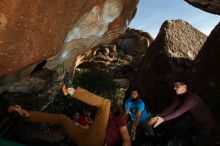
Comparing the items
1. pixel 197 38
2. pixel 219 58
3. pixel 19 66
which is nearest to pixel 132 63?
pixel 197 38

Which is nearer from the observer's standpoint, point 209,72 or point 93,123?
point 93,123

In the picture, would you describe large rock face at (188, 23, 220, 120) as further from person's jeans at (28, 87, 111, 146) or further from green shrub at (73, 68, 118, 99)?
person's jeans at (28, 87, 111, 146)

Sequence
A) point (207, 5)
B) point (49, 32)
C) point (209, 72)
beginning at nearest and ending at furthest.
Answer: point (49, 32) → point (207, 5) → point (209, 72)

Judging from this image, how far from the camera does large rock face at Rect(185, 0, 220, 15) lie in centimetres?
1402

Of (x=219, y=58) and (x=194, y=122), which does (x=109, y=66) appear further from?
(x=194, y=122)

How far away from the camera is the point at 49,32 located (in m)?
10.1

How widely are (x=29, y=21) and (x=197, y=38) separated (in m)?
11.3

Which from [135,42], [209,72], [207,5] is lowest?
[135,42]

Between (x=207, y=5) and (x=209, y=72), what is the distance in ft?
7.94

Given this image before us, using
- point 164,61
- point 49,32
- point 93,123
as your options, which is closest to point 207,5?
point 164,61

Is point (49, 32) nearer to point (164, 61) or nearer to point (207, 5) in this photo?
point (207, 5)

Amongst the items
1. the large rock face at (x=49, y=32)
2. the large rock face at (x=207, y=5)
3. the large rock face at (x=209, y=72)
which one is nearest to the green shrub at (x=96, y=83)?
the large rock face at (x=209, y=72)

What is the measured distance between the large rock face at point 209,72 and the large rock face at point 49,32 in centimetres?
347

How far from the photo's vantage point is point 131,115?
947cm
